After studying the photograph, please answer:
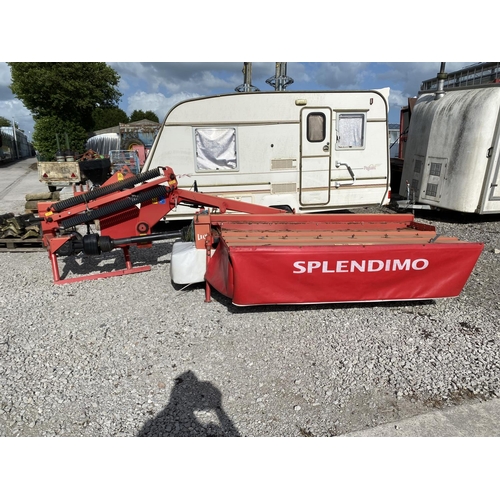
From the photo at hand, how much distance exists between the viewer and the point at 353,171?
24.5 feet

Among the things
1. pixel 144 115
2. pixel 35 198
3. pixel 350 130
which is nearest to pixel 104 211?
pixel 350 130

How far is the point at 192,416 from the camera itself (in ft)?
9.54

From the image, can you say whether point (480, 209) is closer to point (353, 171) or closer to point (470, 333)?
point (353, 171)

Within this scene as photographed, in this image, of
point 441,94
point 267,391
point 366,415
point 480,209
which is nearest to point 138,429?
point 267,391

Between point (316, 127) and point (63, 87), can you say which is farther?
point (63, 87)

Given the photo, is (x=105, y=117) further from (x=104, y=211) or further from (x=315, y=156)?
(x=104, y=211)

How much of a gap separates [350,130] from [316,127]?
0.69 meters

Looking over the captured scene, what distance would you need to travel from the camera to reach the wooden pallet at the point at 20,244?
721 centimetres

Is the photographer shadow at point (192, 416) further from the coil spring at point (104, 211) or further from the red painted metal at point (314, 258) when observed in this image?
the coil spring at point (104, 211)

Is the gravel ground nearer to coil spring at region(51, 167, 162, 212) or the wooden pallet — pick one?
coil spring at region(51, 167, 162, 212)

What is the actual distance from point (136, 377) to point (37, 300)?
243 centimetres

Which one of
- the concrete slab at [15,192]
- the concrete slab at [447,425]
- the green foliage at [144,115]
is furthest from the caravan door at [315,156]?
the green foliage at [144,115]

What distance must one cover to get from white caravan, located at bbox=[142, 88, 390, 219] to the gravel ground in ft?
9.22

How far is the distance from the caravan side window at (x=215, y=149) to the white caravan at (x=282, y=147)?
2 cm
